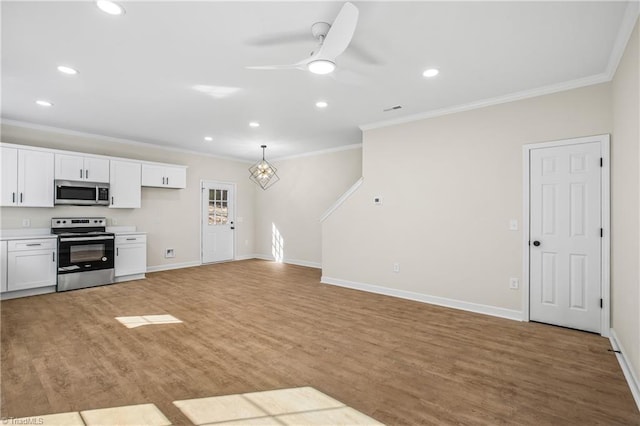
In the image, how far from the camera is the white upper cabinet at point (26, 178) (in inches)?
181

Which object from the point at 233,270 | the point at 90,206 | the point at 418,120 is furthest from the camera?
the point at 233,270

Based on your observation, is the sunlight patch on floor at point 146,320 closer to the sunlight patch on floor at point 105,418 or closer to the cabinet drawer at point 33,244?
the sunlight patch on floor at point 105,418

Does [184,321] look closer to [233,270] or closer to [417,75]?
[233,270]

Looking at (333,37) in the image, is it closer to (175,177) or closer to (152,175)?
(152,175)

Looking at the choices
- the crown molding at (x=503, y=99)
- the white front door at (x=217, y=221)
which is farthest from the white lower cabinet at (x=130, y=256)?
the crown molding at (x=503, y=99)

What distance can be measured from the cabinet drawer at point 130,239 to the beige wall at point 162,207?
0.57 metres

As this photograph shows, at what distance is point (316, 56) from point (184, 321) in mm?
3237

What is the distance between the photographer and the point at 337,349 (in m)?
2.89

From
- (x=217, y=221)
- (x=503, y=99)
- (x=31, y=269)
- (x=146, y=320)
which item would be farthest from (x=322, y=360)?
(x=217, y=221)

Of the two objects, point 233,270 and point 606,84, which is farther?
point 233,270

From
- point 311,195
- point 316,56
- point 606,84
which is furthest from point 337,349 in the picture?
point 311,195

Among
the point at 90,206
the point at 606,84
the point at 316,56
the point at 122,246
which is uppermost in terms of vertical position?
the point at 606,84

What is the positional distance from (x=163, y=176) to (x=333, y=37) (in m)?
5.57

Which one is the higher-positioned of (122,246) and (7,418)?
(122,246)
